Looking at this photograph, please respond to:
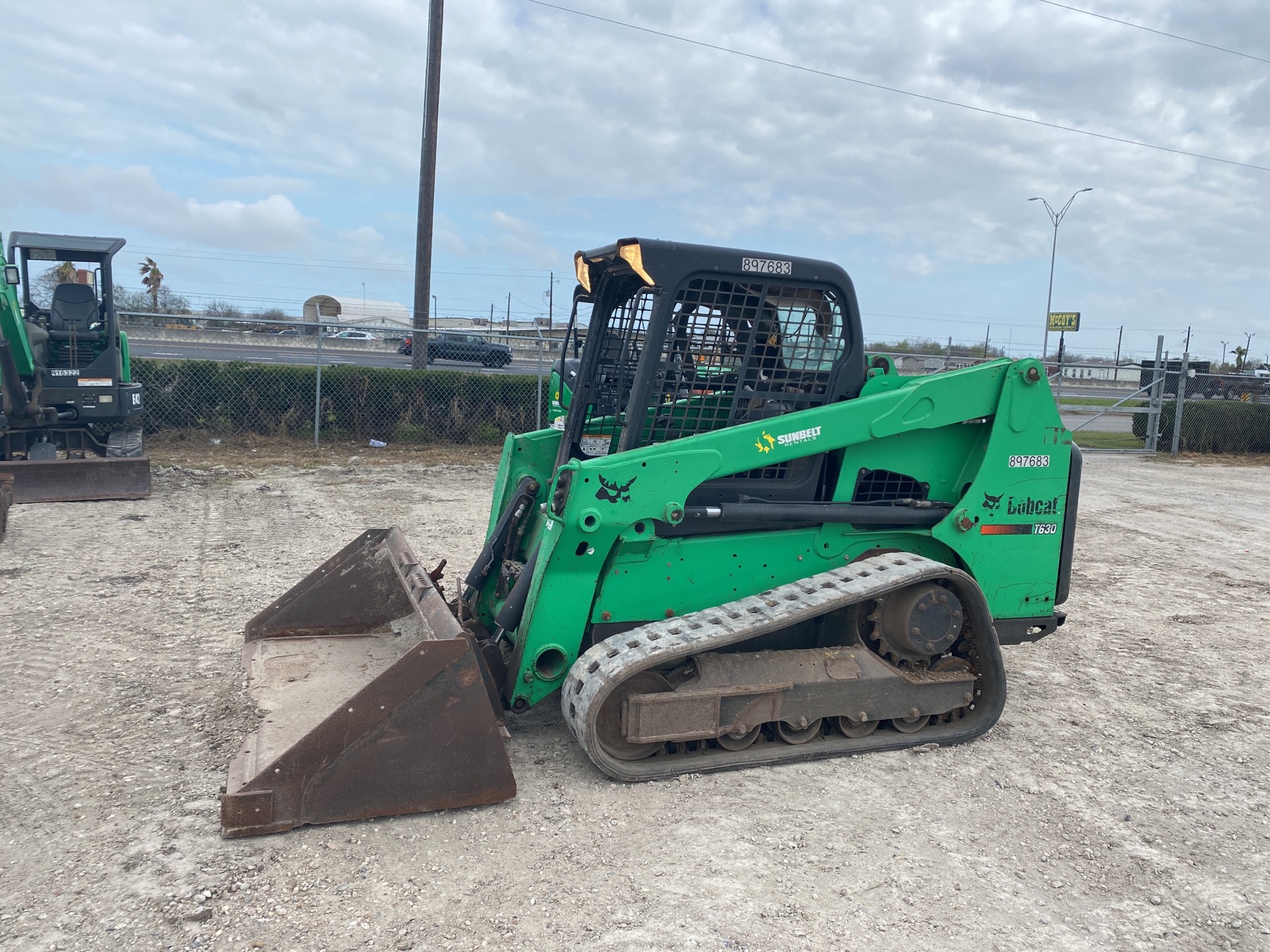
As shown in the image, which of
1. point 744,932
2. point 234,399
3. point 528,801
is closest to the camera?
point 744,932

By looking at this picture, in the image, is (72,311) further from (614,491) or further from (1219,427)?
(1219,427)

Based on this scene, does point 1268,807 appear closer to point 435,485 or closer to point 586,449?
point 586,449

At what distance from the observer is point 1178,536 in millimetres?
9883

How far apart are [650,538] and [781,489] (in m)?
0.77

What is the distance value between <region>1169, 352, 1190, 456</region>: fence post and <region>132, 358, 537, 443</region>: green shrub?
12621 millimetres

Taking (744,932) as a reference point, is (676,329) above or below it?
above

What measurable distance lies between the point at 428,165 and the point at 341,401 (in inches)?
191

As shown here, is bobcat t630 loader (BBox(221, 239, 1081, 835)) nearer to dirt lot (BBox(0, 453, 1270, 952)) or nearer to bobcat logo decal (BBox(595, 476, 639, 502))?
bobcat logo decal (BBox(595, 476, 639, 502))

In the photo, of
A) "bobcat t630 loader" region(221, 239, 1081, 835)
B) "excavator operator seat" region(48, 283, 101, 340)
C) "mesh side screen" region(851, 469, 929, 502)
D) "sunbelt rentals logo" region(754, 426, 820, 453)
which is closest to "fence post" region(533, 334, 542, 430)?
"excavator operator seat" region(48, 283, 101, 340)

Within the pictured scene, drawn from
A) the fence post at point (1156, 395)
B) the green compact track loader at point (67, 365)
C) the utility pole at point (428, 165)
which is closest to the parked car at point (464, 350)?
the utility pole at point (428, 165)

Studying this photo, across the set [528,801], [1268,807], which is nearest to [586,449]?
[528,801]

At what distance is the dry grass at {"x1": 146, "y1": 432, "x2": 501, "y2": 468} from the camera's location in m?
12.6

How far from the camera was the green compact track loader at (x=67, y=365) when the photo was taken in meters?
10.5

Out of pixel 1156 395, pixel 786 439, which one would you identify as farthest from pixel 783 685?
pixel 1156 395
